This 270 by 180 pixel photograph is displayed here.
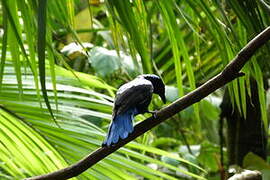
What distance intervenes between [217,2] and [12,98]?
727 millimetres

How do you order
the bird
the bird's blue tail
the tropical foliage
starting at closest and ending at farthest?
the tropical foliage → the bird's blue tail → the bird

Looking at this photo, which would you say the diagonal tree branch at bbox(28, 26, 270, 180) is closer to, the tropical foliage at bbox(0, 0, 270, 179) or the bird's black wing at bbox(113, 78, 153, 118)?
the tropical foliage at bbox(0, 0, 270, 179)

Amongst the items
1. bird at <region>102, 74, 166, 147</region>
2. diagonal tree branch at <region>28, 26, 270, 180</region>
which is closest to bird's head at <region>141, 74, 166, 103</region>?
bird at <region>102, 74, 166, 147</region>

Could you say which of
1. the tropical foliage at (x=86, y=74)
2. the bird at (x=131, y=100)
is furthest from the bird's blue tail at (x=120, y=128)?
the tropical foliage at (x=86, y=74)

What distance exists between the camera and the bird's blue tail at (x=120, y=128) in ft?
3.15

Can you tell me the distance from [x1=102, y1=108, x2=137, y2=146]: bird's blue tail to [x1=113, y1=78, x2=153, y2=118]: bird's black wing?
0.02 meters

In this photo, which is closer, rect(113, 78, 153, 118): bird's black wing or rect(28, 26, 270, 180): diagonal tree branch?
rect(28, 26, 270, 180): diagonal tree branch

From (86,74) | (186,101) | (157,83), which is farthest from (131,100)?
(86,74)

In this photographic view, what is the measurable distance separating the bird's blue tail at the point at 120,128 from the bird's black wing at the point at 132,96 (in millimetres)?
17

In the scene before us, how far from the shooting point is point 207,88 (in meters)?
0.87

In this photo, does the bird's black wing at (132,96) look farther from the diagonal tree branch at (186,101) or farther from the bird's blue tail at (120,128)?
the diagonal tree branch at (186,101)

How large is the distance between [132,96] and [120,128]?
16 cm

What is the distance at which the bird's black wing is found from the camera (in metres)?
1.13

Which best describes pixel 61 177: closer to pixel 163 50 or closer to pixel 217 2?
pixel 217 2
